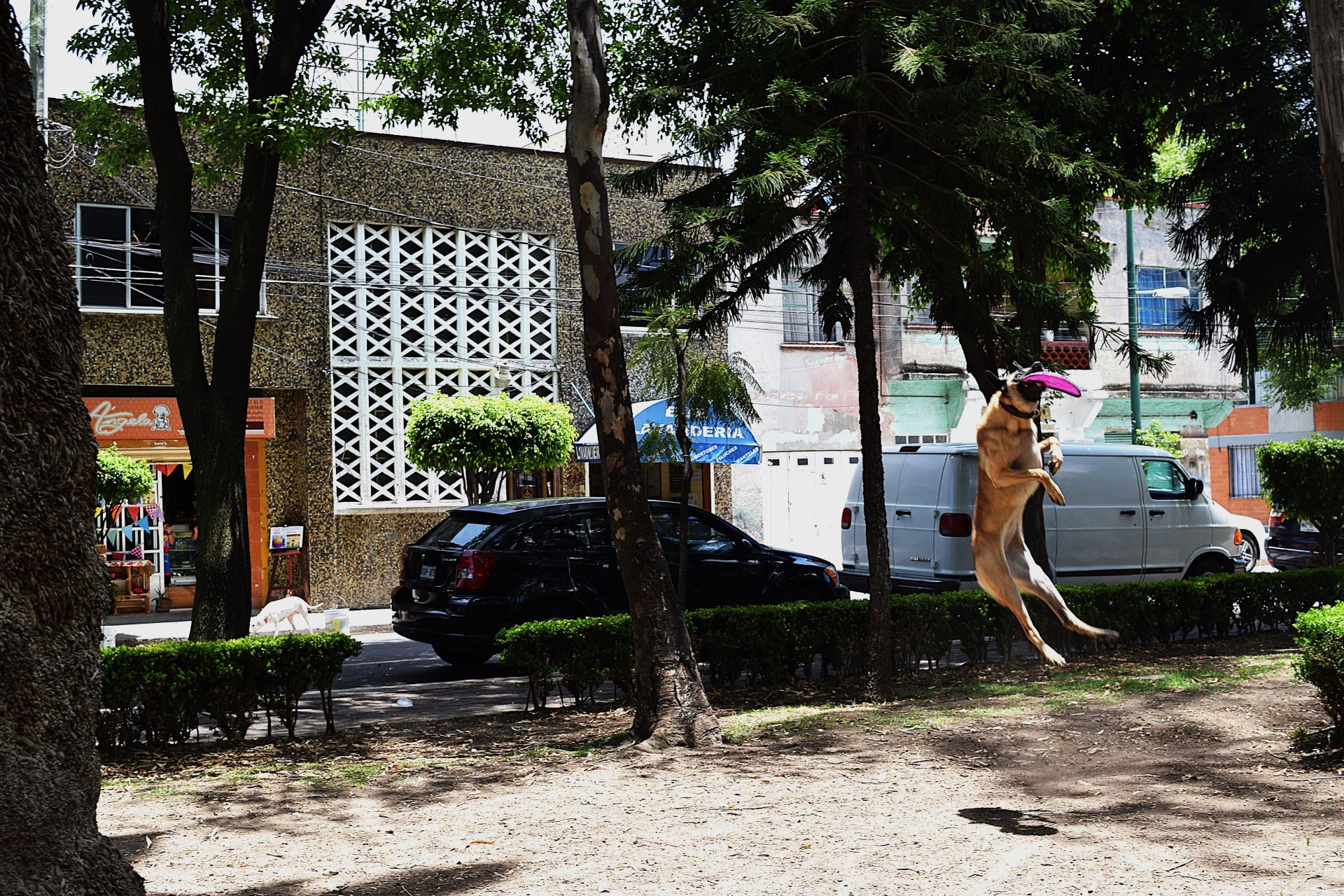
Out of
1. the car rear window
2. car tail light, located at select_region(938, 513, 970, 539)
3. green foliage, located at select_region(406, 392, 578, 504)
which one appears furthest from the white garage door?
the car rear window

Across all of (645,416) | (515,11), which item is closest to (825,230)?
(515,11)

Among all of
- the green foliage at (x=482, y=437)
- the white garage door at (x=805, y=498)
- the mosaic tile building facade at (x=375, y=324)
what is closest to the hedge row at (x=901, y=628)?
the green foliage at (x=482, y=437)

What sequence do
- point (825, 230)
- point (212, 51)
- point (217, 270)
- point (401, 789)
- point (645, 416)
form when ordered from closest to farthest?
point (401, 789)
point (825, 230)
point (212, 51)
point (217, 270)
point (645, 416)

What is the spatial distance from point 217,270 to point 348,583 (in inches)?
228

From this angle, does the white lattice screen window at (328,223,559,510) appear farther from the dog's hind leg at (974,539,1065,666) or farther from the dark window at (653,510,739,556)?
the dog's hind leg at (974,539,1065,666)

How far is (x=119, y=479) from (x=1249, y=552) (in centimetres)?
1832

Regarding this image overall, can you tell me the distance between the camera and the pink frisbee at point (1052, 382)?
4.04 metres

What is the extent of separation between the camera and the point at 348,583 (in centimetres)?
2075

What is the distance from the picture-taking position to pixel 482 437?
17.6m

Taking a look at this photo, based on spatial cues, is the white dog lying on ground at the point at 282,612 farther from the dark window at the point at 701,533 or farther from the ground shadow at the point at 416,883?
the ground shadow at the point at 416,883

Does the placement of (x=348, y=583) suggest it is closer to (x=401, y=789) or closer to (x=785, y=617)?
(x=785, y=617)

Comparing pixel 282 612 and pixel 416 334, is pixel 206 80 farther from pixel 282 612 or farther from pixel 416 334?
pixel 416 334

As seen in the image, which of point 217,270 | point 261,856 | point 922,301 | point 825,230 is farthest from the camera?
point 217,270

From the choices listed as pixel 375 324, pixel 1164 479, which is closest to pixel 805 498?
pixel 375 324
